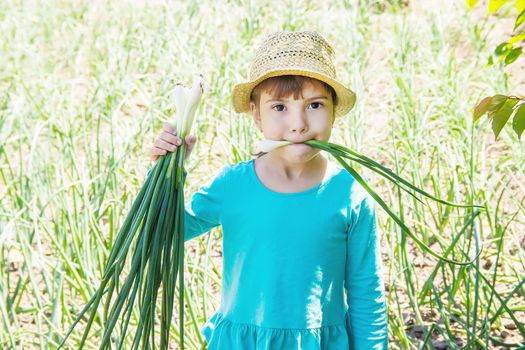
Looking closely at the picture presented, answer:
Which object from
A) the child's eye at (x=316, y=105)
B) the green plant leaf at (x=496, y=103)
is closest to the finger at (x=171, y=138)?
the child's eye at (x=316, y=105)

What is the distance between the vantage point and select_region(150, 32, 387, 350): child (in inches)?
60.7

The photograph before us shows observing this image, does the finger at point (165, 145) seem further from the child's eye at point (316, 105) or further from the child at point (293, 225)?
the child's eye at point (316, 105)

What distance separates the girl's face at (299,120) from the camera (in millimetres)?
1507

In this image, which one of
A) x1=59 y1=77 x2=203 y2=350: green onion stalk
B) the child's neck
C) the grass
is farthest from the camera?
the grass

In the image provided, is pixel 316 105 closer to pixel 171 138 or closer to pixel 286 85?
pixel 286 85

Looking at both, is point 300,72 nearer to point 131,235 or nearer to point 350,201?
point 350,201

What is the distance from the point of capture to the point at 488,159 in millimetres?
2939

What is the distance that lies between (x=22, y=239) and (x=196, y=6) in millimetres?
2596

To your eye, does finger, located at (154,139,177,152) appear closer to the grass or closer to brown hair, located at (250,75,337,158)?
brown hair, located at (250,75,337,158)

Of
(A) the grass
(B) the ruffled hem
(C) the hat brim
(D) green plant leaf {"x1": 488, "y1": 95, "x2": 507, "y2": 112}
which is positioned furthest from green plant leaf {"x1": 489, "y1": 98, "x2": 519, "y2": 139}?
(B) the ruffled hem

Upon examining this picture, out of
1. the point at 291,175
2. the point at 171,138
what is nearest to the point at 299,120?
the point at 291,175

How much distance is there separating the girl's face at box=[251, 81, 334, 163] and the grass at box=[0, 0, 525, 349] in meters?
0.51

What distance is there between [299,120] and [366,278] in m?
0.34

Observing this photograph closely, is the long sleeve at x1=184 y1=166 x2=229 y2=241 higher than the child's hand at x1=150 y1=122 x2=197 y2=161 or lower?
lower
